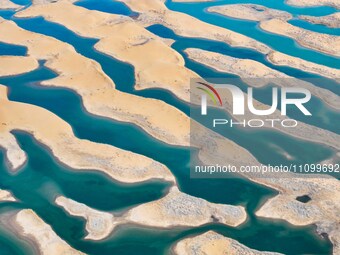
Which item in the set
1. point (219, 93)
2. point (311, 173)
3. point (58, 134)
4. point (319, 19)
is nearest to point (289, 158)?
point (311, 173)

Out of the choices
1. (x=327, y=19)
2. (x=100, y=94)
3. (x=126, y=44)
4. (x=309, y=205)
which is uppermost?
(x=327, y=19)

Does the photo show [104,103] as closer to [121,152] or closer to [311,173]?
[121,152]

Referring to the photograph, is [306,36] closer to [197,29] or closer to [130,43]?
[197,29]

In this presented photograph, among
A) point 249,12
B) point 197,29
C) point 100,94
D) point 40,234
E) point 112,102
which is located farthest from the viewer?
point 249,12

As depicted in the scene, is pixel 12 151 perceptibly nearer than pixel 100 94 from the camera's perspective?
Yes

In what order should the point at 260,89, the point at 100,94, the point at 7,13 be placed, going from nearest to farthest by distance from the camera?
A: the point at 100,94 < the point at 260,89 < the point at 7,13

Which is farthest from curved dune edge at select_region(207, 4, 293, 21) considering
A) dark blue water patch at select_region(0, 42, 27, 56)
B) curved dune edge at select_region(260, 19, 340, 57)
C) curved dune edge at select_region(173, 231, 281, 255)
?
curved dune edge at select_region(173, 231, 281, 255)

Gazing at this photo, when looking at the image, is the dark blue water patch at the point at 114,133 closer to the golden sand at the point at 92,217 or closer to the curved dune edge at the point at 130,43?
the golden sand at the point at 92,217

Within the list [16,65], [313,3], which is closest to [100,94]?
[16,65]

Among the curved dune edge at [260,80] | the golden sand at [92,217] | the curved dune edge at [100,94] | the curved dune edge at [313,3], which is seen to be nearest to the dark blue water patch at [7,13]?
the curved dune edge at [100,94]
